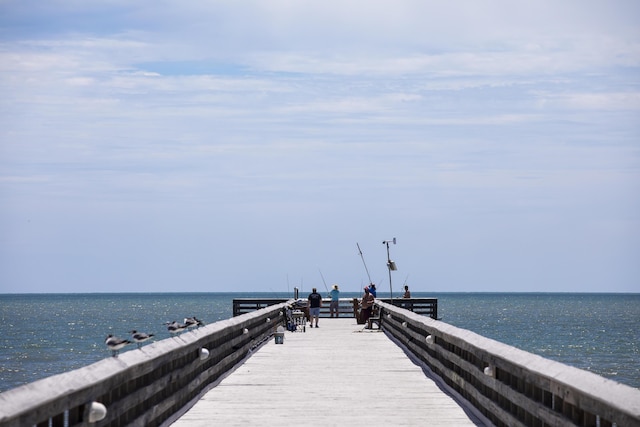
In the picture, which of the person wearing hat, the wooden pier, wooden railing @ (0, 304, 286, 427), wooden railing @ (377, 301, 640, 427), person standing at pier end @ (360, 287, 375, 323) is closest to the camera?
wooden railing @ (0, 304, 286, 427)

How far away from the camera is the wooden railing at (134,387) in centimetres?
677

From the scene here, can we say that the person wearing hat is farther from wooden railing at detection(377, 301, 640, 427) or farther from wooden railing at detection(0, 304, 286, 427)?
wooden railing at detection(377, 301, 640, 427)

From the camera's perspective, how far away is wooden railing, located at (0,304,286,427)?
677 centimetres

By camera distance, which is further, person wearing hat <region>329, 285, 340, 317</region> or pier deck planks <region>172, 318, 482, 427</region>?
person wearing hat <region>329, 285, 340, 317</region>

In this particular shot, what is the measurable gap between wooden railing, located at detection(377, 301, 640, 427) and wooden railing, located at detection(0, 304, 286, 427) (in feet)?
10.6

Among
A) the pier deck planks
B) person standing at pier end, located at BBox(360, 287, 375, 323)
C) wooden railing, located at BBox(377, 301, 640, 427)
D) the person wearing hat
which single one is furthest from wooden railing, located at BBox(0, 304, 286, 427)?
the person wearing hat

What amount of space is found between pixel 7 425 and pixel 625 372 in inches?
1812

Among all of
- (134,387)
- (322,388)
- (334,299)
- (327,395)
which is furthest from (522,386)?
(334,299)

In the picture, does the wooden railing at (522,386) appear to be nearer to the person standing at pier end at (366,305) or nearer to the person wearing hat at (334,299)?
the person standing at pier end at (366,305)

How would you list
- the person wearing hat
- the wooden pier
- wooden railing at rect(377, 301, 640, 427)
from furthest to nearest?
the person wearing hat, the wooden pier, wooden railing at rect(377, 301, 640, 427)

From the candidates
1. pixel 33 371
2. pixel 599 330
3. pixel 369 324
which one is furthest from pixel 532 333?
pixel 369 324

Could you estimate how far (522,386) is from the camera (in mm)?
9758

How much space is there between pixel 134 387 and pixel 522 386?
344 cm

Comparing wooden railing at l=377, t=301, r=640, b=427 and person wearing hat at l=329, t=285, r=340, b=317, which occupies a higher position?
person wearing hat at l=329, t=285, r=340, b=317
